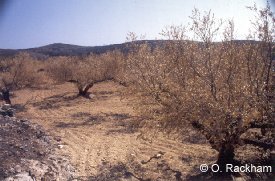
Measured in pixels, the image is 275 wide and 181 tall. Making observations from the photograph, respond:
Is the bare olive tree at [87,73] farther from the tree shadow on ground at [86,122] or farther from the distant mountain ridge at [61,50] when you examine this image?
the distant mountain ridge at [61,50]

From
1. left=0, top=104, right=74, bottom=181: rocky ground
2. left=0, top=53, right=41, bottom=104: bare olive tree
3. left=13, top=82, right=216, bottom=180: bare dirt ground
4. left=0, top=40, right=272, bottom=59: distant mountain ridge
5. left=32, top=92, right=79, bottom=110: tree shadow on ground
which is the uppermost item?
left=0, top=40, right=272, bottom=59: distant mountain ridge

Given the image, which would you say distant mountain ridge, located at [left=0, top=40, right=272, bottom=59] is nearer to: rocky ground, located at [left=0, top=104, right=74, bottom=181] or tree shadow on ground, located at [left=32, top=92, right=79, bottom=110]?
tree shadow on ground, located at [left=32, top=92, right=79, bottom=110]

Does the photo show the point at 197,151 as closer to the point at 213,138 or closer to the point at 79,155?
the point at 213,138

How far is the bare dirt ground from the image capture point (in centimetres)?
801

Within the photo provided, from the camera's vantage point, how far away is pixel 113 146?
10.0 metres

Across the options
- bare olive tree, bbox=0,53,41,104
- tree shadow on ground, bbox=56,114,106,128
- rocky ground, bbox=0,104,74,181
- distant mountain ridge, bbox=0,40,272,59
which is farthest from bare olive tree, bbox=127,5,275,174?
distant mountain ridge, bbox=0,40,272,59

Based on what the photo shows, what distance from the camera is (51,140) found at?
10.7 metres

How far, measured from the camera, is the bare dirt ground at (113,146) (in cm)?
801

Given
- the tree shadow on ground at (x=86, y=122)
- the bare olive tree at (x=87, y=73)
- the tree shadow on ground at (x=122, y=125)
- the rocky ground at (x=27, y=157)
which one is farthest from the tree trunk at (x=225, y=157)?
the bare olive tree at (x=87, y=73)

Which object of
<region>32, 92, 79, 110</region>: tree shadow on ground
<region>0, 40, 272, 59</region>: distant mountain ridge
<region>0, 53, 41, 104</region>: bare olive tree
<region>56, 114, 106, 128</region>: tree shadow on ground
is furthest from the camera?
<region>0, 40, 272, 59</region>: distant mountain ridge

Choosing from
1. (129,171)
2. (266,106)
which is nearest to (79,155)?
(129,171)

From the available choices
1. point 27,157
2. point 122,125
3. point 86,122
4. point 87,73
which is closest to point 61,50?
point 87,73

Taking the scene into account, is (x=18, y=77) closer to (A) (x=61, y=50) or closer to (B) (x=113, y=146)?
(B) (x=113, y=146)

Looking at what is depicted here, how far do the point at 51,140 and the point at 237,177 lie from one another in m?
5.51
